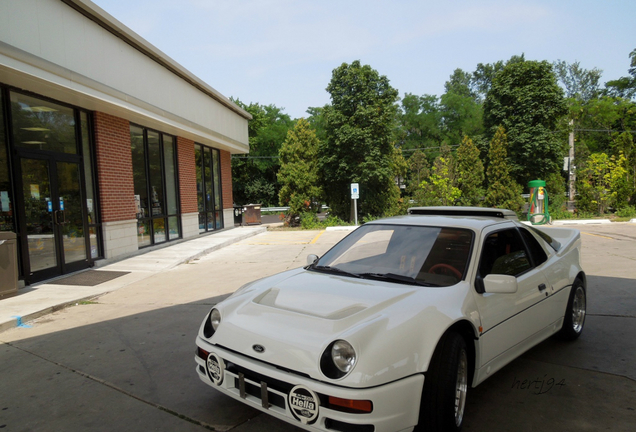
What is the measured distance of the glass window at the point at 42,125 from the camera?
811 cm

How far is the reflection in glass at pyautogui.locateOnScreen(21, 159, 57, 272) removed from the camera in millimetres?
8094

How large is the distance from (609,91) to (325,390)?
67.8 m

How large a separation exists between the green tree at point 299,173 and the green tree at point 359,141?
673 mm

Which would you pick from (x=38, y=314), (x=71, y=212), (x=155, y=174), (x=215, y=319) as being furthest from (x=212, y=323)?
(x=155, y=174)

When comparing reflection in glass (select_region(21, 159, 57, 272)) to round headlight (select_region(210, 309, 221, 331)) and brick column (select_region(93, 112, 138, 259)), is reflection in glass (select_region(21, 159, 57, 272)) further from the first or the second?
round headlight (select_region(210, 309, 221, 331))

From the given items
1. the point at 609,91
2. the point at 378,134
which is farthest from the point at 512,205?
the point at 609,91

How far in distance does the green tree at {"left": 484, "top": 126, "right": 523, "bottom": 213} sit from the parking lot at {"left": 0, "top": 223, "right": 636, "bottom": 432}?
18.9 metres

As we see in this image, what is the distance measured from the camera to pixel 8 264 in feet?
22.4

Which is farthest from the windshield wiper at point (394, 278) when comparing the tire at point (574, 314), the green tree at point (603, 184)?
the green tree at point (603, 184)

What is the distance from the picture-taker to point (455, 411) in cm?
262

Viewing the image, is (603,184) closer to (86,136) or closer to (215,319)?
(86,136)

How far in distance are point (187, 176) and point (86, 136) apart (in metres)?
5.24

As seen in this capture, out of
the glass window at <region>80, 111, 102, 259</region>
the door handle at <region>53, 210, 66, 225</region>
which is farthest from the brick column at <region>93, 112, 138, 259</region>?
the door handle at <region>53, 210, 66, 225</region>

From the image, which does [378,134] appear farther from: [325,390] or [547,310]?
[325,390]
